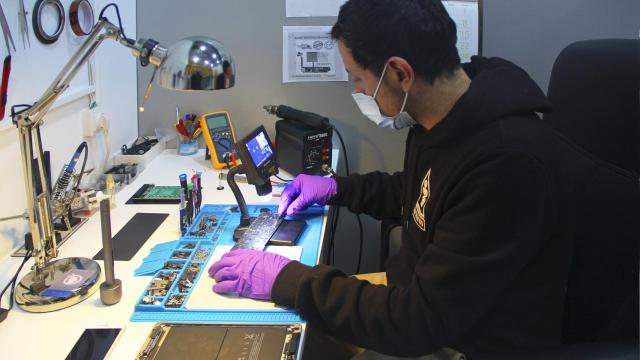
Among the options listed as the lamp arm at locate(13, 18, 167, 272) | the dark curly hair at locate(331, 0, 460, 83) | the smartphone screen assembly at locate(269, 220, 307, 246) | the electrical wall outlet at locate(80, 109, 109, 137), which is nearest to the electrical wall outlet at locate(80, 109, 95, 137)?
the electrical wall outlet at locate(80, 109, 109, 137)

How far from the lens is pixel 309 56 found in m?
2.11

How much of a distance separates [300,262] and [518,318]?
0.47 metres

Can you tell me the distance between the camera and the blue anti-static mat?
1.04 metres

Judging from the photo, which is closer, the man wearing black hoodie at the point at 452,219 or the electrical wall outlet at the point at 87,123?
the man wearing black hoodie at the point at 452,219

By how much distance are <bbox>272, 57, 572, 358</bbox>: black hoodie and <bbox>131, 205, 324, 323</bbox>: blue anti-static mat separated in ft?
0.27

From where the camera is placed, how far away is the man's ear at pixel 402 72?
1.07 m

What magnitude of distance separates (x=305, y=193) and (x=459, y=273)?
0.68m

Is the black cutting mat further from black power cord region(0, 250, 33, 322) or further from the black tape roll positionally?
the black tape roll

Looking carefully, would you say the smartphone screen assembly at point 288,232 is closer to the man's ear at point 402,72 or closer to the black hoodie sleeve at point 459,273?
the black hoodie sleeve at point 459,273

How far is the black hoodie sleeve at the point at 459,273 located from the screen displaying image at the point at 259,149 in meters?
0.52

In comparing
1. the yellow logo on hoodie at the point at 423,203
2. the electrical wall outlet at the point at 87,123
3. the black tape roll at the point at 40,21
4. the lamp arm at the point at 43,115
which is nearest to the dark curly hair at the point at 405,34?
the yellow logo on hoodie at the point at 423,203

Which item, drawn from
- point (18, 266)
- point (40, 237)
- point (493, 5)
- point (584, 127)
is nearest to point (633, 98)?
point (584, 127)

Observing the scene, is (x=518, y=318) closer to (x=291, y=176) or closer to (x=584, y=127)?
(x=584, y=127)

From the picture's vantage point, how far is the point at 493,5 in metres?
2.08
